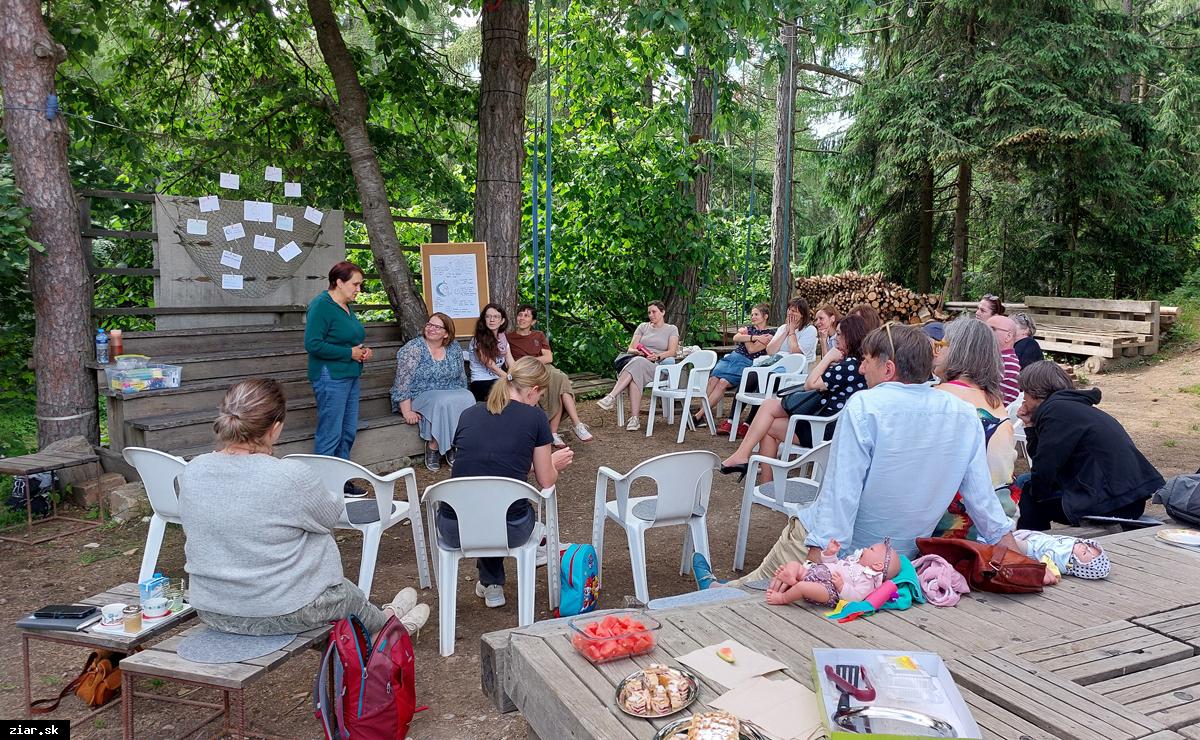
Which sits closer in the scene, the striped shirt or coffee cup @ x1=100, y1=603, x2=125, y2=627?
coffee cup @ x1=100, y1=603, x2=125, y2=627

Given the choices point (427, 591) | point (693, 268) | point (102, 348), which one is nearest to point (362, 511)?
point (427, 591)

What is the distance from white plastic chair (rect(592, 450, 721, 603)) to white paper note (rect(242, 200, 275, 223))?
476 centimetres

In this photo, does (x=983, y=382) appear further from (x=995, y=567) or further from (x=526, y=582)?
(x=526, y=582)

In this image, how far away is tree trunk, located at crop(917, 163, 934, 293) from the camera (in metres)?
13.1

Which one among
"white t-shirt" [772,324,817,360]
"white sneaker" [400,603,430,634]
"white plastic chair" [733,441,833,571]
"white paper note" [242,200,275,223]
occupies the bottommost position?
"white sneaker" [400,603,430,634]

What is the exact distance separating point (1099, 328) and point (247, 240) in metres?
11.4

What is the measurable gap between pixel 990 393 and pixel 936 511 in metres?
1.00

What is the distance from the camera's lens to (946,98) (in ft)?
38.9

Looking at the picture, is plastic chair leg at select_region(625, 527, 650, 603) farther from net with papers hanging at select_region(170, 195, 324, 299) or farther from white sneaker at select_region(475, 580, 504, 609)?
net with papers hanging at select_region(170, 195, 324, 299)

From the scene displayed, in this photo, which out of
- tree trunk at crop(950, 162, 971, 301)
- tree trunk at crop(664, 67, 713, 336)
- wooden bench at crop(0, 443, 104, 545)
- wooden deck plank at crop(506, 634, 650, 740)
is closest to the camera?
wooden deck plank at crop(506, 634, 650, 740)

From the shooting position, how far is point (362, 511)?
3844mm

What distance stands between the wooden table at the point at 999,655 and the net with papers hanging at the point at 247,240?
5.54 meters

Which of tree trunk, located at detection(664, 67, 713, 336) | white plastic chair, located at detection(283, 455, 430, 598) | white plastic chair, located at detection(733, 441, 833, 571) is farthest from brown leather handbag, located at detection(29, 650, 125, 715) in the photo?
tree trunk, located at detection(664, 67, 713, 336)

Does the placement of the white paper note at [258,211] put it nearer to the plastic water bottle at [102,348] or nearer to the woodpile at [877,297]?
the plastic water bottle at [102,348]
